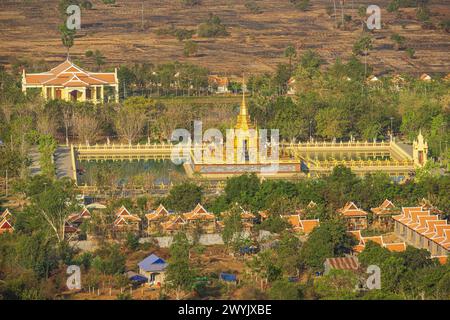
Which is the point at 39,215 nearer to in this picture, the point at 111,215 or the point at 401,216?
the point at 111,215

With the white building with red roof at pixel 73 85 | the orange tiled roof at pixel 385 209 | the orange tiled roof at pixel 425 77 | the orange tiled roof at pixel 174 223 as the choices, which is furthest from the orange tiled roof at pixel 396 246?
the orange tiled roof at pixel 425 77

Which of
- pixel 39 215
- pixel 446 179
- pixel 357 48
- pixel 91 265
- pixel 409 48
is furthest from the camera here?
pixel 409 48

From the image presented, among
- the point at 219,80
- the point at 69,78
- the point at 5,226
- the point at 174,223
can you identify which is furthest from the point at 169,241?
the point at 219,80

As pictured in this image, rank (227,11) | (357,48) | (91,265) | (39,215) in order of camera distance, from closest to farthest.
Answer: (91,265), (39,215), (357,48), (227,11)

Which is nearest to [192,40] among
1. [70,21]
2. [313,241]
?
[70,21]

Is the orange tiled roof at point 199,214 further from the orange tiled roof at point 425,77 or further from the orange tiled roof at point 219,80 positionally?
the orange tiled roof at point 425,77

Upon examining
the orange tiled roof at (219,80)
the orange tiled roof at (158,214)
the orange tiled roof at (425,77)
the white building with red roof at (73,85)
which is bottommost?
the orange tiled roof at (158,214)

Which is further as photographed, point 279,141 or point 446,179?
point 279,141
